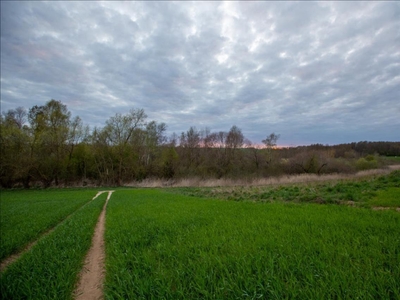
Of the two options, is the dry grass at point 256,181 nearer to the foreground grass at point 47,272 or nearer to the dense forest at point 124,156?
the dense forest at point 124,156

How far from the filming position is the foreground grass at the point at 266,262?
8.57 ft

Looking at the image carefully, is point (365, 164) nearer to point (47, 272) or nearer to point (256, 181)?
point (256, 181)

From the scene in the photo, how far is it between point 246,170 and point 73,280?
1641 inches

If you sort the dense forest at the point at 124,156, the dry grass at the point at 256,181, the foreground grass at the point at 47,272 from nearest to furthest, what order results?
the foreground grass at the point at 47,272, the dry grass at the point at 256,181, the dense forest at the point at 124,156

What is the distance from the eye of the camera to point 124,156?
143ft

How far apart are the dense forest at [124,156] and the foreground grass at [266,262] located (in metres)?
31.5

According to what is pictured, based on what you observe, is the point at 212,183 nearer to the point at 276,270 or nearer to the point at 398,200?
the point at 398,200

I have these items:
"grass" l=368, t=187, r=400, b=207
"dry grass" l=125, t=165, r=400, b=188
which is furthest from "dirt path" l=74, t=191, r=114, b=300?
"dry grass" l=125, t=165, r=400, b=188

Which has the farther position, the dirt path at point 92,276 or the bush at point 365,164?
the bush at point 365,164

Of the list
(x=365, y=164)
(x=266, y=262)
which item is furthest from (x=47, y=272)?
(x=365, y=164)

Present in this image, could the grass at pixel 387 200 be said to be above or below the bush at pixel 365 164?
below

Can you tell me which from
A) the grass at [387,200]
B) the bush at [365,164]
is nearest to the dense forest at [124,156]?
the bush at [365,164]

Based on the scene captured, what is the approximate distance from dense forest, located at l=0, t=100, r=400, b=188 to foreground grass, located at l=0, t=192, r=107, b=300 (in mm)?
32707

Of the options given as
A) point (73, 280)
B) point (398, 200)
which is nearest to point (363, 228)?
point (398, 200)
